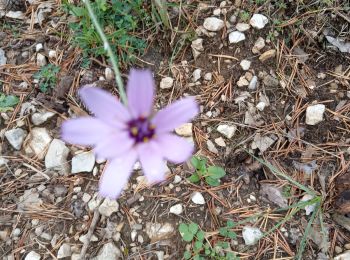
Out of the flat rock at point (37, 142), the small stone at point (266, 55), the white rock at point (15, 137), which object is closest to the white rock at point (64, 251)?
the flat rock at point (37, 142)

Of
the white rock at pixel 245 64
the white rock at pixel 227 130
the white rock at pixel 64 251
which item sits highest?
the white rock at pixel 245 64

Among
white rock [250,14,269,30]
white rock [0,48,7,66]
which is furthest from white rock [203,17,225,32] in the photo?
white rock [0,48,7,66]

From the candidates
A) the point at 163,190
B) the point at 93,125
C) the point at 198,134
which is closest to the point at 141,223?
the point at 163,190

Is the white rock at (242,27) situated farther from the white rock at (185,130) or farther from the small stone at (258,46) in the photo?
the white rock at (185,130)

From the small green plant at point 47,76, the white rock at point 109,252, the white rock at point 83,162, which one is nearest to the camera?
the white rock at point 109,252

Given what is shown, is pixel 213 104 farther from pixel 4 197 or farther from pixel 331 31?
pixel 4 197

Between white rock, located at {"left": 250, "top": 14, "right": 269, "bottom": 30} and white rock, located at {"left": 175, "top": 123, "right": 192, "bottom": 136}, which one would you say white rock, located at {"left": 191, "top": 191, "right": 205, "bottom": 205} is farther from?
white rock, located at {"left": 250, "top": 14, "right": 269, "bottom": 30}

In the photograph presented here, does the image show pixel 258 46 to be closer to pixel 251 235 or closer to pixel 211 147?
pixel 211 147

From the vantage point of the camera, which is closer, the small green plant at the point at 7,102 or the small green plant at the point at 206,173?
the small green plant at the point at 206,173
